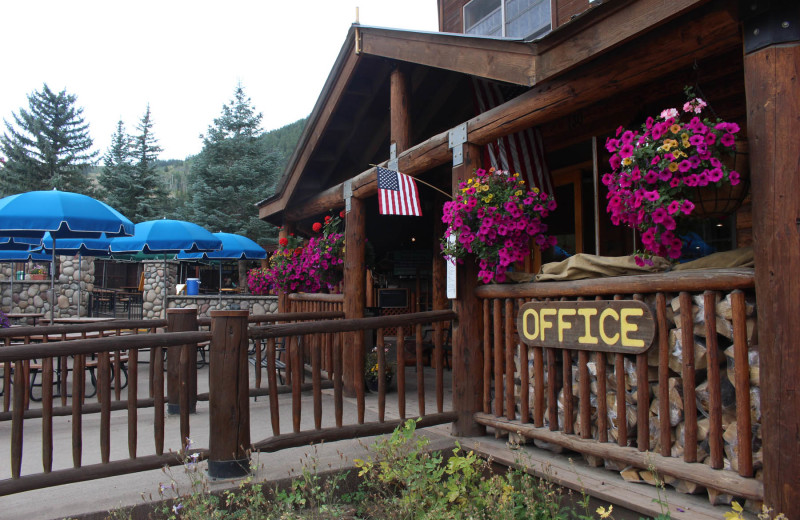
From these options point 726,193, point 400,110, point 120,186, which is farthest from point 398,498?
point 120,186

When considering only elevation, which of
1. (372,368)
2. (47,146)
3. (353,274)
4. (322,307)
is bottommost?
(372,368)

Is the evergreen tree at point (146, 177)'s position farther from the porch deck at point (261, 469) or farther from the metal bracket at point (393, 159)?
the metal bracket at point (393, 159)

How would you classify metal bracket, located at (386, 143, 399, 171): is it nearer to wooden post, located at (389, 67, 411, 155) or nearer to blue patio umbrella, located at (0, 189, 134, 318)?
wooden post, located at (389, 67, 411, 155)

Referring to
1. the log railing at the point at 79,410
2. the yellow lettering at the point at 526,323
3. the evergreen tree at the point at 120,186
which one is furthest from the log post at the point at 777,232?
the evergreen tree at the point at 120,186

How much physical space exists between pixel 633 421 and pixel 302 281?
549 centimetres

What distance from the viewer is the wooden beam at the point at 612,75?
3010mm

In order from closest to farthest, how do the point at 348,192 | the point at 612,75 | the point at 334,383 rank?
the point at 612,75, the point at 334,383, the point at 348,192

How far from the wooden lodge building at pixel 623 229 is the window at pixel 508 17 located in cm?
44

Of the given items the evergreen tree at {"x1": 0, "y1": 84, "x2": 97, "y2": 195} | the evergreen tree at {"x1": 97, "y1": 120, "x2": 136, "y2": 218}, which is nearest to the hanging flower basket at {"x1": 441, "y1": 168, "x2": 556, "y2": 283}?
the evergreen tree at {"x1": 97, "y1": 120, "x2": 136, "y2": 218}

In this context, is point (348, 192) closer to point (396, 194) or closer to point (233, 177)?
point (396, 194)

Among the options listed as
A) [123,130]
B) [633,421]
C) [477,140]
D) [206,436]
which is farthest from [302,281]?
[123,130]

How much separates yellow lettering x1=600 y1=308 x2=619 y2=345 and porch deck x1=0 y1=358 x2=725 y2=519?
2.52ft

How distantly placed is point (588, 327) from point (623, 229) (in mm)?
3184

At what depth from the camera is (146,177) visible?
27.8 m
